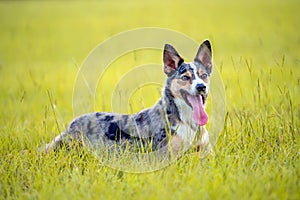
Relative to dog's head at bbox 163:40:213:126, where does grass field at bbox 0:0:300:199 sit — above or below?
below

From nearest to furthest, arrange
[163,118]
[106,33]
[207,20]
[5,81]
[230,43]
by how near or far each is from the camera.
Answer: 1. [163,118]
2. [5,81]
3. [230,43]
4. [106,33]
5. [207,20]

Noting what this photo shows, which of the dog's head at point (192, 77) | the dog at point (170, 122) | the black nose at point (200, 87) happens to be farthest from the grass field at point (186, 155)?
the black nose at point (200, 87)

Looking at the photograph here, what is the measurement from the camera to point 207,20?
21.5 metres

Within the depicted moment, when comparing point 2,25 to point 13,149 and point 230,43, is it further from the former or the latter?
point 13,149

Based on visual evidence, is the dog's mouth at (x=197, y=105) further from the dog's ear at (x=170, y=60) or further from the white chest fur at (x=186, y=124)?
the dog's ear at (x=170, y=60)

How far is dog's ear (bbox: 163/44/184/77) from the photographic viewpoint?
6.04 m

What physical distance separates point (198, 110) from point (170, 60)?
0.75m

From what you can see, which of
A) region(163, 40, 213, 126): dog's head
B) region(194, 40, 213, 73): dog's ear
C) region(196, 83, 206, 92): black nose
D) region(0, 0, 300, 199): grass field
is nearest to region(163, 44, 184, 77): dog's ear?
region(163, 40, 213, 126): dog's head

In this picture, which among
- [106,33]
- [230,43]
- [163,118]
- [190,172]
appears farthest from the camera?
[106,33]

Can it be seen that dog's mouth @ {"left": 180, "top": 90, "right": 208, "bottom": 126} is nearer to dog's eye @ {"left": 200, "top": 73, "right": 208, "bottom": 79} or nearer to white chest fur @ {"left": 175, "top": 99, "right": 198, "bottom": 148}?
white chest fur @ {"left": 175, "top": 99, "right": 198, "bottom": 148}

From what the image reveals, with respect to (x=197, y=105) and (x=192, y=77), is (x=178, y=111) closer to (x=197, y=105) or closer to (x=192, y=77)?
(x=197, y=105)

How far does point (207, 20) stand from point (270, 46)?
6438mm

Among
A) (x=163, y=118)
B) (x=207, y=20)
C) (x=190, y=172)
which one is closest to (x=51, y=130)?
(x=163, y=118)

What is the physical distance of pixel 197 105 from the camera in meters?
5.88
